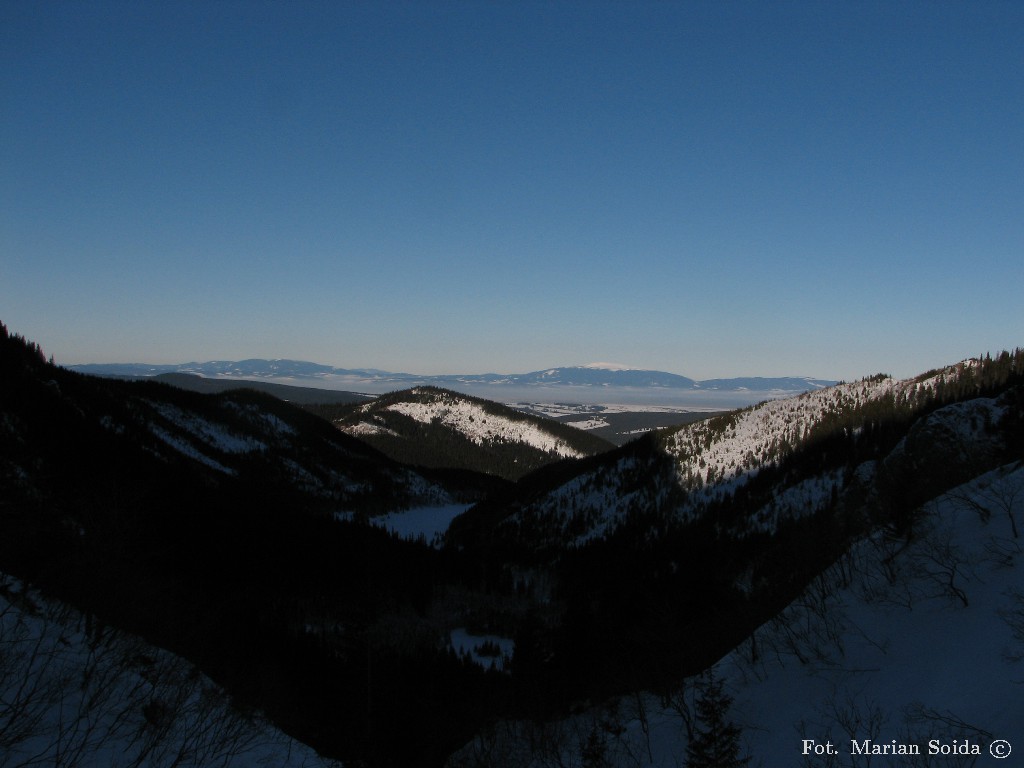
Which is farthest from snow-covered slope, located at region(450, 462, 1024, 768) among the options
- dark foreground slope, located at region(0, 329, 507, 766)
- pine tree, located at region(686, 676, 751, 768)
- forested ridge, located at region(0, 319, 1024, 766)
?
Result: dark foreground slope, located at region(0, 329, 507, 766)

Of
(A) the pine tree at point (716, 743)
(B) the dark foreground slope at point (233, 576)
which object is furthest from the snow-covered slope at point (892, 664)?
(B) the dark foreground slope at point (233, 576)

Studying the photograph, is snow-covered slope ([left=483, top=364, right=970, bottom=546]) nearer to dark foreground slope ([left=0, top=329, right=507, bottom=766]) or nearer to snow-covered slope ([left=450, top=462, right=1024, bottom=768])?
dark foreground slope ([left=0, top=329, right=507, bottom=766])

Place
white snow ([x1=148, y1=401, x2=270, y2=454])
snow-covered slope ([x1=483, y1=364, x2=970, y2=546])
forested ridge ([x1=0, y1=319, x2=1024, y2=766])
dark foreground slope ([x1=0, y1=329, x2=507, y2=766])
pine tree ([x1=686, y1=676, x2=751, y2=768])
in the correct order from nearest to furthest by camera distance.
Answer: pine tree ([x1=686, y1=676, x2=751, y2=768]) → dark foreground slope ([x1=0, y1=329, x2=507, y2=766]) → forested ridge ([x1=0, y1=319, x2=1024, y2=766]) → snow-covered slope ([x1=483, y1=364, x2=970, y2=546]) → white snow ([x1=148, y1=401, x2=270, y2=454])

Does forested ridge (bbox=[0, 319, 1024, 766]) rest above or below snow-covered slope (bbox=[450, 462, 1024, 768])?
below

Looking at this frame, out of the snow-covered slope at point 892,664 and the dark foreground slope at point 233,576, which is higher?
the snow-covered slope at point 892,664

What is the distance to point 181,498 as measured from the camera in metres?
68.7

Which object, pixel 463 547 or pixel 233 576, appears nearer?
pixel 233 576

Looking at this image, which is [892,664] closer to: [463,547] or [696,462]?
[463,547]

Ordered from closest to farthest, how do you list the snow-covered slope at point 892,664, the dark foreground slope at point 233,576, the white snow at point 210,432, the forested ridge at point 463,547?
the snow-covered slope at point 892,664, the dark foreground slope at point 233,576, the forested ridge at point 463,547, the white snow at point 210,432

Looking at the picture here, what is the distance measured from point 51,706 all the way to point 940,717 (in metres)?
16.9

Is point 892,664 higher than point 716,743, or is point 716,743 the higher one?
point 892,664

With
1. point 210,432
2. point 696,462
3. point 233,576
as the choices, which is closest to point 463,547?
point 696,462

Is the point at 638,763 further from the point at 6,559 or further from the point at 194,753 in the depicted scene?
the point at 6,559

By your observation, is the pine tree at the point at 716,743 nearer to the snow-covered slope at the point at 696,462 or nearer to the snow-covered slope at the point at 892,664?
the snow-covered slope at the point at 892,664
